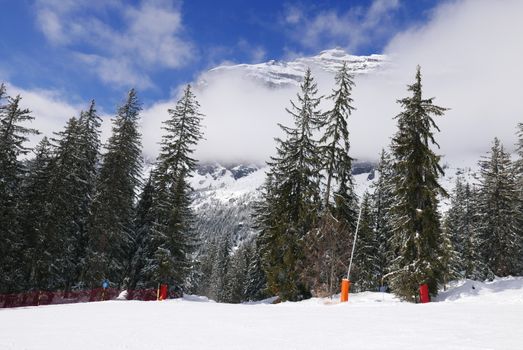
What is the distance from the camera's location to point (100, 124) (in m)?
40.0

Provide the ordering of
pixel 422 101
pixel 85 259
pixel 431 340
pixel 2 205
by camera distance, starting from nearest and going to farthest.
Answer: pixel 431 340 → pixel 422 101 → pixel 2 205 → pixel 85 259

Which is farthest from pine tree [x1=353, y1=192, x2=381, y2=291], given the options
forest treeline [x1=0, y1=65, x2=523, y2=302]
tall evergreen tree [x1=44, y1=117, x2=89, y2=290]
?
tall evergreen tree [x1=44, y1=117, x2=89, y2=290]

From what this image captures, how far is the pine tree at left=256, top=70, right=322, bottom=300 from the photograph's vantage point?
30859 mm

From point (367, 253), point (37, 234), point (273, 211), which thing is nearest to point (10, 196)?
point (37, 234)

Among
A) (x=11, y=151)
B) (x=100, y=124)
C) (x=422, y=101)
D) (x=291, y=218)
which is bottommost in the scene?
(x=291, y=218)

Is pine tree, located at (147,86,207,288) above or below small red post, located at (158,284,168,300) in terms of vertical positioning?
above

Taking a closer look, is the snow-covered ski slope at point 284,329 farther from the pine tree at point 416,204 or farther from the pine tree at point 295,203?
the pine tree at point 295,203

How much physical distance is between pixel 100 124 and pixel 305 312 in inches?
1236

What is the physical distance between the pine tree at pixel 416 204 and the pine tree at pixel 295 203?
6889mm

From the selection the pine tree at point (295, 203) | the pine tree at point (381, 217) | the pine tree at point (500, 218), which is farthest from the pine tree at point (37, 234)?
the pine tree at point (500, 218)

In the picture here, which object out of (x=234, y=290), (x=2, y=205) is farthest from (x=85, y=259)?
(x=234, y=290)

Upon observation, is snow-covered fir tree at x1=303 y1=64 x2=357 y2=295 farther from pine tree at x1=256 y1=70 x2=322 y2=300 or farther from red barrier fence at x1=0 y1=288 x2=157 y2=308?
red barrier fence at x1=0 y1=288 x2=157 y2=308

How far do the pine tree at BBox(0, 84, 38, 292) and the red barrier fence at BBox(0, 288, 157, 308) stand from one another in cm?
295

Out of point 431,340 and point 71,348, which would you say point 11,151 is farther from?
point 431,340
